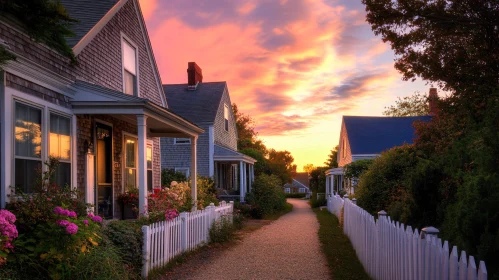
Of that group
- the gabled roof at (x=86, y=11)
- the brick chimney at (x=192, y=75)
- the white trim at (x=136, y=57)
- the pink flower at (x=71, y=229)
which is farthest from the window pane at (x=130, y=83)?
the brick chimney at (x=192, y=75)

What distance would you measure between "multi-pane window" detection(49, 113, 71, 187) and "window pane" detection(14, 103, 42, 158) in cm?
49

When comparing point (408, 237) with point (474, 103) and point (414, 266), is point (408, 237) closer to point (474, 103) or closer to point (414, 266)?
point (414, 266)

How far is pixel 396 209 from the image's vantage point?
33.7 ft

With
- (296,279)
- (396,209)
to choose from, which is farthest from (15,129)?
(396,209)

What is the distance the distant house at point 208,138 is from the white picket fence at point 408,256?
55.9 ft

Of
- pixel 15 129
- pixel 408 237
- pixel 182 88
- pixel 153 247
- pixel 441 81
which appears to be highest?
pixel 182 88

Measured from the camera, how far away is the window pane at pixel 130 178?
13.6 meters

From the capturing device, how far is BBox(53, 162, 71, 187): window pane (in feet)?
30.9

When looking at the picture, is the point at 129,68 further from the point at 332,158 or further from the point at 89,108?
the point at 332,158

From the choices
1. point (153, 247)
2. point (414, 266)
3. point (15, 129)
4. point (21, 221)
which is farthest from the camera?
point (153, 247)

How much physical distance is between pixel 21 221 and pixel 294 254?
626cm

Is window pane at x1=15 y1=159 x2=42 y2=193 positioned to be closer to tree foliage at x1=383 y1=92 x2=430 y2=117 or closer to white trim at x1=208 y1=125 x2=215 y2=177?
white trim at x1=208 y1=125 x2=215 y2=177

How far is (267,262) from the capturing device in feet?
32.3

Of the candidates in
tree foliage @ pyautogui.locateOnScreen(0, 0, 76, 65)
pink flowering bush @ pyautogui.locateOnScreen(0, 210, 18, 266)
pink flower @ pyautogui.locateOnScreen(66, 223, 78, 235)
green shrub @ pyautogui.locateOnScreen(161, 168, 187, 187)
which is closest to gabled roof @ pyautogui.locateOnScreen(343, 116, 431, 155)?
green shrub @ pyautogui.locateOnScreen(161, 168, 187, 187)
